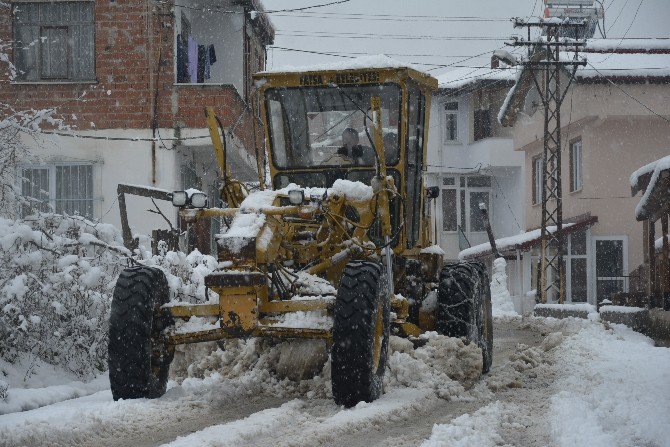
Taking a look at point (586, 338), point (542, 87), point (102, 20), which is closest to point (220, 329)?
point (586, 338)

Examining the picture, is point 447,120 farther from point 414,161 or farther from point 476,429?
point 476,429

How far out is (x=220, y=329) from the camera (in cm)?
719

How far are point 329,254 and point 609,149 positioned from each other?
2465 centimetres

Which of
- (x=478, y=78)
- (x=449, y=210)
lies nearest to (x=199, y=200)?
(x=478, y=78)

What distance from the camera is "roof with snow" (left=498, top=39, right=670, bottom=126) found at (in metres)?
30.6

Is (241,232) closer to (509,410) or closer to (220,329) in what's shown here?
(220,329)

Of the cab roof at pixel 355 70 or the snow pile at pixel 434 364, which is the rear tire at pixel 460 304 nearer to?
the snow pile at pixel 434 364

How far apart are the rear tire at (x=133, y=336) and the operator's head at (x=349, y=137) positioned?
9.33 ft

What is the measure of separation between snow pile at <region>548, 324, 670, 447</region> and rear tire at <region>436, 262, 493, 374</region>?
93cm

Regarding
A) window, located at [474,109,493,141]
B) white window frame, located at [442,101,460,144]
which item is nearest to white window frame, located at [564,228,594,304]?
window, located at [474,109,493,141]

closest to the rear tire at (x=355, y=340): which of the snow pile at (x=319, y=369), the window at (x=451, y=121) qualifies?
the snow pile at (x=319, y=369)

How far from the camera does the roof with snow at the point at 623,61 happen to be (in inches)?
1206

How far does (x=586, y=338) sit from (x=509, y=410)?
7.02 metres

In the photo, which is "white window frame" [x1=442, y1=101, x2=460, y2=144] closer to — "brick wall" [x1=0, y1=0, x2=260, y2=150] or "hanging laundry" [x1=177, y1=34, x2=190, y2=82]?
"hanging laundry" [x1=177, y1=34, x2=190, y2=82]
